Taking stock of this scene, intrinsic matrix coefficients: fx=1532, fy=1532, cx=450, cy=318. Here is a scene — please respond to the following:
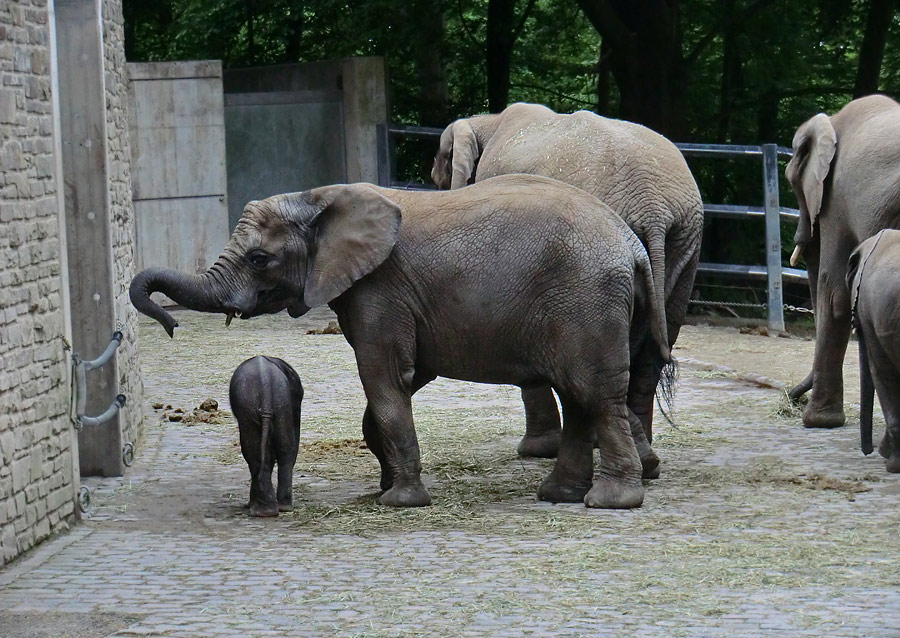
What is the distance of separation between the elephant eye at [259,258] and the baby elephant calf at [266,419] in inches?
19.3

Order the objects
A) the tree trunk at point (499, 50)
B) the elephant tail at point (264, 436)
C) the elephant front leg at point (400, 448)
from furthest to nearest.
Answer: the tree trunk at point (499, 50)
the elephant front leg at point (400, 448)
the elephant tail at point (264, 436)

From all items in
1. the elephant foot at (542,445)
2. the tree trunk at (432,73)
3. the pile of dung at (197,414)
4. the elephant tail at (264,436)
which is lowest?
the pile of dung at (197,414)

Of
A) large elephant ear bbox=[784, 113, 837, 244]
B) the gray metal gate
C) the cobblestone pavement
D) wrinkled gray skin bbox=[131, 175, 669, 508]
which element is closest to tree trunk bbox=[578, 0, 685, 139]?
the gray metal gate

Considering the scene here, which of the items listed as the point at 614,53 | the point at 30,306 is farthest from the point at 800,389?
the point at 614,53

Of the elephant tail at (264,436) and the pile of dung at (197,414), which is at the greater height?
the elephant tail at (264,436)

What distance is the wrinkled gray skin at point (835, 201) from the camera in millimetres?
9141

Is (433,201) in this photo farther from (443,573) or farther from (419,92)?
(419,92)

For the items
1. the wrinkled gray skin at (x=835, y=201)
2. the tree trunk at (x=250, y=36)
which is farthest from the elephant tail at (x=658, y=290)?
the tree trunk at (x=250, y=36)

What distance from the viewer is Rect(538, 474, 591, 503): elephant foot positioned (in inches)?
302

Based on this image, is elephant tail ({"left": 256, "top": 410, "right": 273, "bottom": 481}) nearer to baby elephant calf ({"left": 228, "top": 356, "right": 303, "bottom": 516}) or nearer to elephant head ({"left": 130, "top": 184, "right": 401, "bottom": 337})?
baby elephant calf ({"left": 228, "top": 356, "right": 303, "bottom": 516})

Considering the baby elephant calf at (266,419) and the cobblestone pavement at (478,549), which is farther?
the baby elephant calf at (266,419)

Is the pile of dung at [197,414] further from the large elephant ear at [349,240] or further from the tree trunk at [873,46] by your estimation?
the tree trunk at [873,46]

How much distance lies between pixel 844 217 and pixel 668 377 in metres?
1.84

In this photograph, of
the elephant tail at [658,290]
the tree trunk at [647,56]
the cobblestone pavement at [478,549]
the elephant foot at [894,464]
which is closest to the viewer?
the cobblestone pavement at [478,549]
